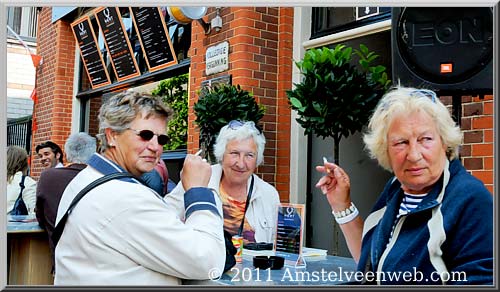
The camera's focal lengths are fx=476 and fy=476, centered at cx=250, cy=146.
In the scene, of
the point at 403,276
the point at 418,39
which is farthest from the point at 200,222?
the point at 418,39

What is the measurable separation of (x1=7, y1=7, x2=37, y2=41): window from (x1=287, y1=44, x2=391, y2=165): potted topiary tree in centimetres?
151

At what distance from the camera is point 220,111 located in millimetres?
2750

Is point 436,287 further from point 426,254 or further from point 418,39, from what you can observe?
point 418,39

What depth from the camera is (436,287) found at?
71.3 inches

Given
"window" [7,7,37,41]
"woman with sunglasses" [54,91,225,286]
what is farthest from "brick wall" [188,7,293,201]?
"woman with sunglasses" [54,91,225,286]

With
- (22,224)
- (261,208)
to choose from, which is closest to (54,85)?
(22,224)

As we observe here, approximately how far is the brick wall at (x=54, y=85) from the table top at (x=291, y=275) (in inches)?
83.5

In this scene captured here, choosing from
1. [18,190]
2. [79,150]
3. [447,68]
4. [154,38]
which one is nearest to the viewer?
[447,68]

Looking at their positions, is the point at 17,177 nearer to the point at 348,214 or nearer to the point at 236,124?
the point at 236,124

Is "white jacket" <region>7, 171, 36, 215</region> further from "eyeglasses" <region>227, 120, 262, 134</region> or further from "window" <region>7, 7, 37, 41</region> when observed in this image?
"eyeglasses" <region>227, 120, 262, 134</region>

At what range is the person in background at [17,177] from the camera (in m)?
3.24

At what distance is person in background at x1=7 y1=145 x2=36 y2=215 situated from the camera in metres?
A: 3.24

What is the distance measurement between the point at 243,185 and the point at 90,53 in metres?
2.76

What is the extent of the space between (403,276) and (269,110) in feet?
5.22
